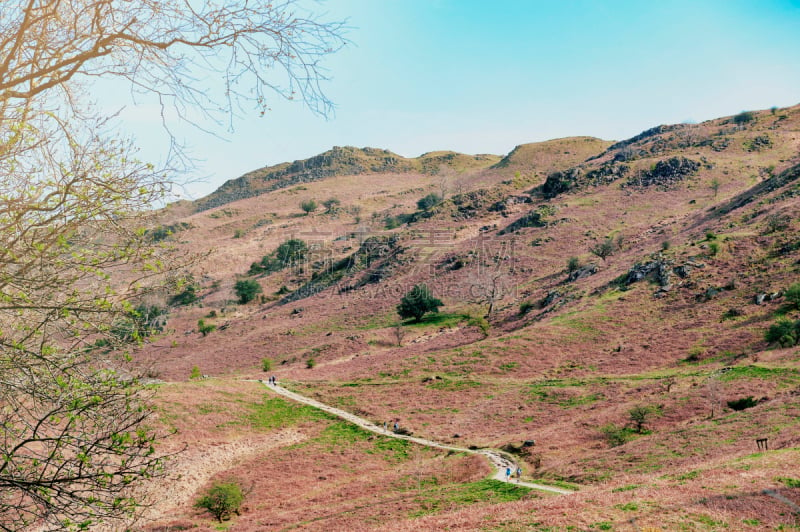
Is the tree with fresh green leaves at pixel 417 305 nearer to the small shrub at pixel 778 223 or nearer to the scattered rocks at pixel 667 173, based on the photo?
the small shrub at pixel 778 223

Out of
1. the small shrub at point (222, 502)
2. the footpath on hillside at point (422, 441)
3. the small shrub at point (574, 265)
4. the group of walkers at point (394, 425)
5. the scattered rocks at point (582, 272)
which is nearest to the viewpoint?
the footpath on hillside at point (422, 441)

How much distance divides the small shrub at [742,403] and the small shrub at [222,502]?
3075 cm

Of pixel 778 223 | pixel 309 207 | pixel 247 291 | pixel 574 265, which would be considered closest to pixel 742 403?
pixel 778 223

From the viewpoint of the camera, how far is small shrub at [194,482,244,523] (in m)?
26.5

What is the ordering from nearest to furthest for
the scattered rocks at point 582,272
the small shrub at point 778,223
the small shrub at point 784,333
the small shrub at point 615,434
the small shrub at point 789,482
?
the small shrub at point 789,482
the small shrub at point 615,434
the small shrub at point 784,333
the small shrub at point 778,223
the scattered rocks at point 582,272

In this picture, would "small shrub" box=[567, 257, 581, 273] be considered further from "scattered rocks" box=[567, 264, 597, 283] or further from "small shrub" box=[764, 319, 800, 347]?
"small shrub" box=[764, 319, 800, 347]

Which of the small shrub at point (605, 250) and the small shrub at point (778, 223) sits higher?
the small shrub at point (778, 223)

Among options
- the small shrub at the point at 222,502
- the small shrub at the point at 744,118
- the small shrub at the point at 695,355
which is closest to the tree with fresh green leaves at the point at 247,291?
the small shrub at the point at 222,502

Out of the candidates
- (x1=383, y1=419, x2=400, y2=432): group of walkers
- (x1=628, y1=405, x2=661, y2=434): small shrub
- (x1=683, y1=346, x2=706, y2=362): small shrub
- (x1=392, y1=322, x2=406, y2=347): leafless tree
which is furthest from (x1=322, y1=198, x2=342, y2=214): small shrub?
(x1=628, y1=405, x2=661, y2=434): small shrub

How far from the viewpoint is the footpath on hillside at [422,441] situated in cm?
2393

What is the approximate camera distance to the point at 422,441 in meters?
35.7

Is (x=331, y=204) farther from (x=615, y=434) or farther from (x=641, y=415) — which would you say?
(x=615, y=434)

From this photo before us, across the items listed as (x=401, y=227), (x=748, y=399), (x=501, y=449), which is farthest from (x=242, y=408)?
(x=401, y=227)

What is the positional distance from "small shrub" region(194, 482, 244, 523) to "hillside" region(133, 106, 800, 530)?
1.03 m
